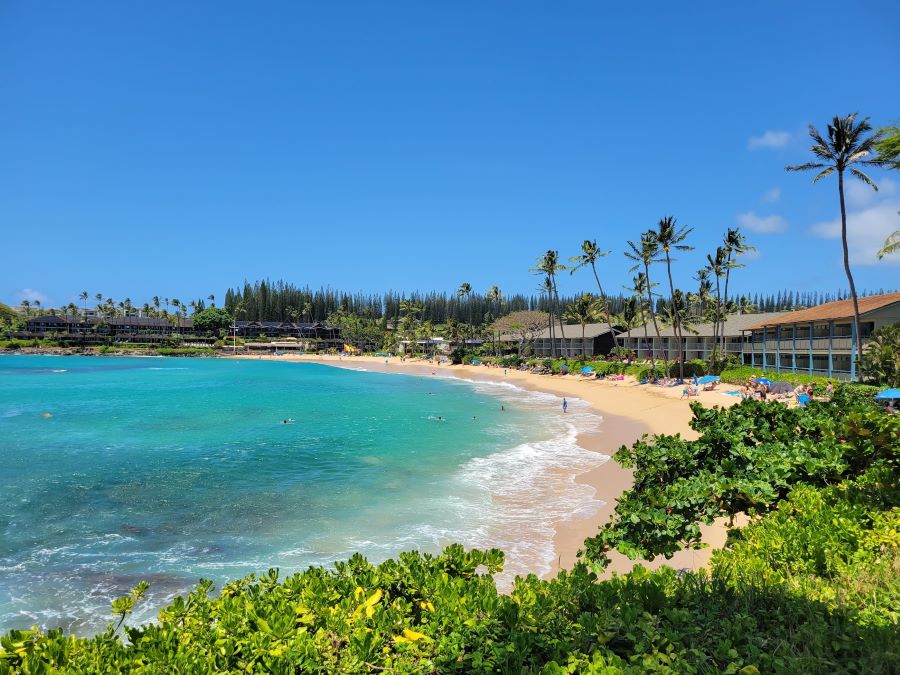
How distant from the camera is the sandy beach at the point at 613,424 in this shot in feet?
40.2

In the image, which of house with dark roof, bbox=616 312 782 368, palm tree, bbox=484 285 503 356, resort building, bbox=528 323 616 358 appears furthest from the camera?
palm tree, bbox=484 285 503 356

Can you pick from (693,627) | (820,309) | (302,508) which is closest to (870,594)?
(693,627)

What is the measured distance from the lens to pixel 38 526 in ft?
50.6

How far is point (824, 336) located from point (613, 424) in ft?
72.1

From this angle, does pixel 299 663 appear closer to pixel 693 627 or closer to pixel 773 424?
pixel 693 627

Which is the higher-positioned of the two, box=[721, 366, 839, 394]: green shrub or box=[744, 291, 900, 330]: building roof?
box=[744, 291, 900, 330]: building roof

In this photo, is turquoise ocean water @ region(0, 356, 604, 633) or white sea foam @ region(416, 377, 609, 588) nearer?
turquoise ocean water @ region(0, 356, 604, 633)

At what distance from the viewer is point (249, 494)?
18609 millimetres

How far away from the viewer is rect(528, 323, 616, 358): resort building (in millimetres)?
80625

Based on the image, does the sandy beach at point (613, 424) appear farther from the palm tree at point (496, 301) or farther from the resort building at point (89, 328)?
the resort building at point (89, 328)

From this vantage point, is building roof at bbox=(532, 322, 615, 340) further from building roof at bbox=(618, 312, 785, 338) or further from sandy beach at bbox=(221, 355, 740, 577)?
sandy beach at bbox=(221, 355, 740, 577)

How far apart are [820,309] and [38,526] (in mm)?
53952

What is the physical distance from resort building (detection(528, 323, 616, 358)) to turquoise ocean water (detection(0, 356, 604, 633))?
42.8m

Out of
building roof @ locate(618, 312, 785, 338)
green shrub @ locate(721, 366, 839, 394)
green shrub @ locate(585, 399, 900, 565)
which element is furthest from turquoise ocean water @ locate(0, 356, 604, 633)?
building roof @ locate(618, 312, 785, 338)
